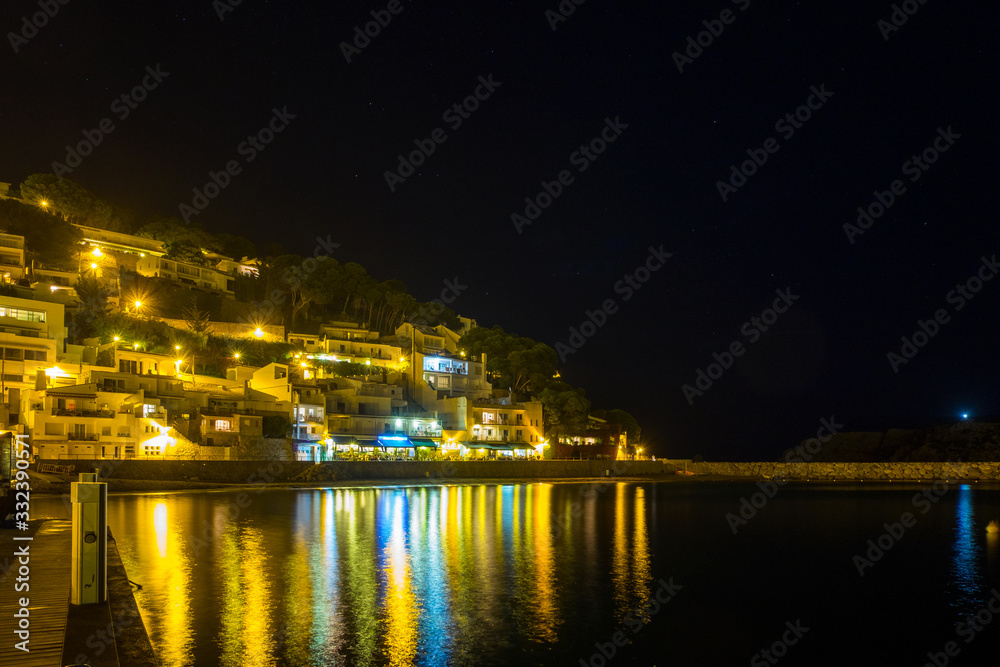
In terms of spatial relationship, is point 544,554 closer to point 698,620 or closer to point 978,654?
point 698,620

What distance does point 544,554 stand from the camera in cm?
2092

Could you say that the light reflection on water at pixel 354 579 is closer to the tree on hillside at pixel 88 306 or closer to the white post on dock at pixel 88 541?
the white post on dock at pixel 88 541

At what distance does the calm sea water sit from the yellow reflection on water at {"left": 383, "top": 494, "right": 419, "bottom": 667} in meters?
0.06

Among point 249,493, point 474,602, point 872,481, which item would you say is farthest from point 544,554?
point 872,481

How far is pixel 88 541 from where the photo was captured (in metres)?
8.93

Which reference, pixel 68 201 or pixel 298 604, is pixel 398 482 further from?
pixel 68 201

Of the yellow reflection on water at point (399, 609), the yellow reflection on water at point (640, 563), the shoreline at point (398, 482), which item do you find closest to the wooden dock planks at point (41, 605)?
the yellow reflection on water at point (399, 609)

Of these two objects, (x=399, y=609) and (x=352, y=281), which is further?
(x=352, y=281)

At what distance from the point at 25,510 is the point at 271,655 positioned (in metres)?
12.6

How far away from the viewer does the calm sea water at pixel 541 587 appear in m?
11.4

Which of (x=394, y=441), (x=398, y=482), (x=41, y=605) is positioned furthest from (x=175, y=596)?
(x=394, y=441)

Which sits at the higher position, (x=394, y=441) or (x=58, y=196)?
(x=58, y=196)

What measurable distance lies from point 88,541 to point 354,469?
40.5 meters

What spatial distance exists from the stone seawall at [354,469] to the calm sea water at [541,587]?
801 cm
